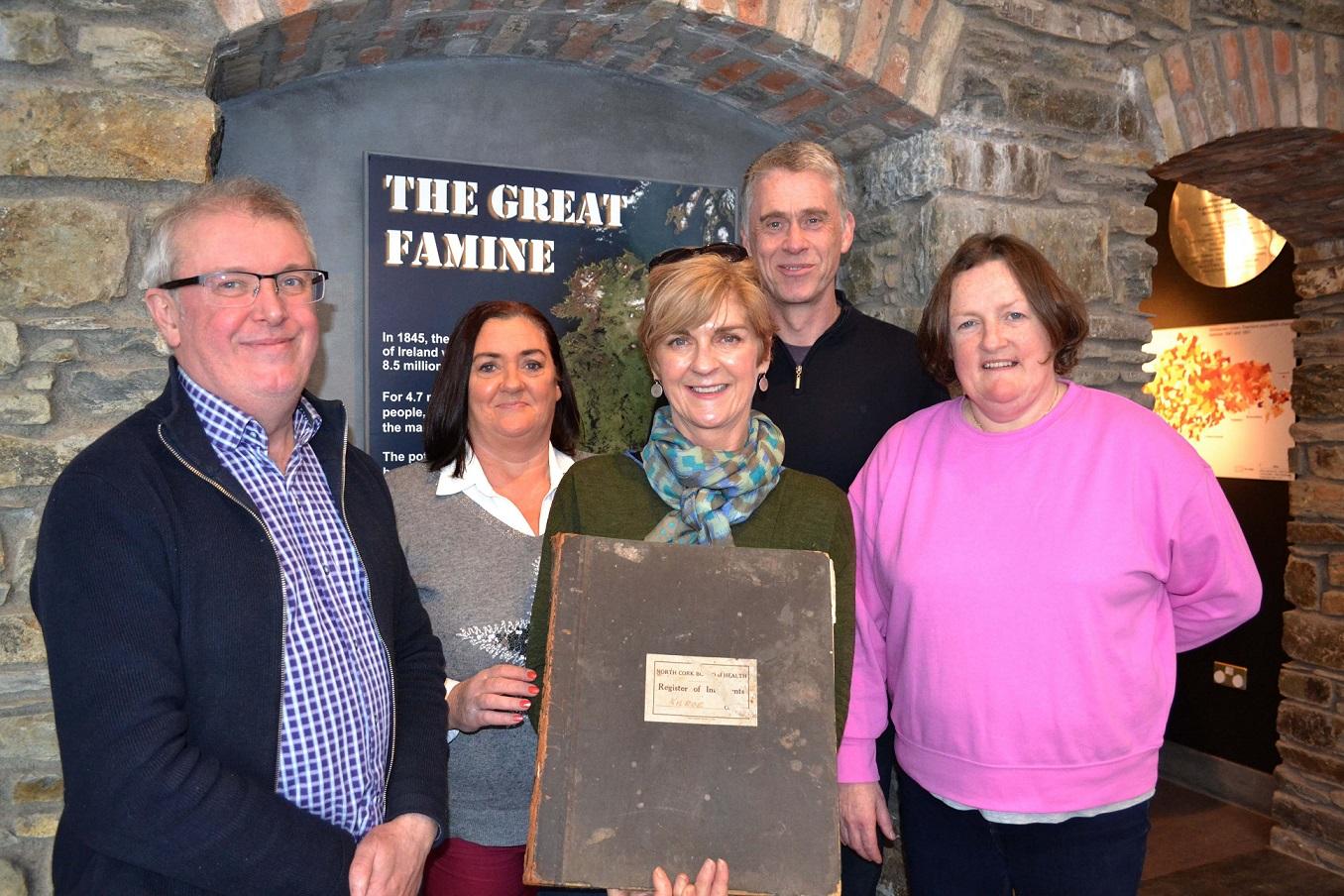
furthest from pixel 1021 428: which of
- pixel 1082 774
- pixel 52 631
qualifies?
pixel 52 631

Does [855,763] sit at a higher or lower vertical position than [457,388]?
lower

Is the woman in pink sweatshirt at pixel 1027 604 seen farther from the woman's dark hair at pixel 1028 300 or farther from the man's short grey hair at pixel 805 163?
the man's short grey hair at pixel 805 163

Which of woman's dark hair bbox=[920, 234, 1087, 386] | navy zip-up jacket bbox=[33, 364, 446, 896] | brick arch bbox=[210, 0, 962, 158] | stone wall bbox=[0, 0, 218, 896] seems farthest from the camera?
brick arch bbox=[210, 0, 962, 158]

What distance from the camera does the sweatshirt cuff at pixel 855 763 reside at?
189 centimetres

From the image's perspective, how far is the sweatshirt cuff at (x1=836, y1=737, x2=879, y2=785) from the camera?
189cm

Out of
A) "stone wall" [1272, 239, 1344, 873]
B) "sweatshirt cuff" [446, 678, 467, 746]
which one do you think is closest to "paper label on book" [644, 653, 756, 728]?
"sweatshirt cuff" [446, 678, 467, 746]

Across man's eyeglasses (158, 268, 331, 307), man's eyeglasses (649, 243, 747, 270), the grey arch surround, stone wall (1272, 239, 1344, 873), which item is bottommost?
stone wall (1272, 239, 1344, 873)

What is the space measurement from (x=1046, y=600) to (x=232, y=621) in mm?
1341

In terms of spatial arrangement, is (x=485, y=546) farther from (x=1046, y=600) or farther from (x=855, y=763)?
(x=1046, y=600)

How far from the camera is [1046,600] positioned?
1.77 m

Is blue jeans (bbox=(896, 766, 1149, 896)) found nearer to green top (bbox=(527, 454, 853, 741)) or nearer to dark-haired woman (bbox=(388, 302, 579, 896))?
green top (bbox=(527, 454, 853, 741))

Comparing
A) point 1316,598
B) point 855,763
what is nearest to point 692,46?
point 855,763

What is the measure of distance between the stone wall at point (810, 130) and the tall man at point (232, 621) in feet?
3.19

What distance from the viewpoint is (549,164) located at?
3.15m
